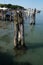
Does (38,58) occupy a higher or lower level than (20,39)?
lower

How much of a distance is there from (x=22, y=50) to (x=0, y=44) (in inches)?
153

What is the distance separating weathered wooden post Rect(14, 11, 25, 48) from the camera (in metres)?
17.9

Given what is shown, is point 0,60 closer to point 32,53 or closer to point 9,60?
point 9,60

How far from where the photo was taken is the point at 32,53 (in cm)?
1769

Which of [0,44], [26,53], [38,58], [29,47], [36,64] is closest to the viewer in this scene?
[36,64]

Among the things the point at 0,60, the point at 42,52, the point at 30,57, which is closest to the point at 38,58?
the point at 30,57

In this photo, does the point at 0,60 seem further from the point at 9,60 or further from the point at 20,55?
the point at 20,55

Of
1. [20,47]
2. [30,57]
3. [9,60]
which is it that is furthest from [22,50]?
[9,60]

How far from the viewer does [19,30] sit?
1809 centimetres

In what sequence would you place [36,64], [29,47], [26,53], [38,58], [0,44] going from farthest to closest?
[0,44] < [29,47] < [26,53] < [38,58] < [36,64]

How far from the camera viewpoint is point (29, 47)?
1944cm

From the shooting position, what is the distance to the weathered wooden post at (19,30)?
17891mm

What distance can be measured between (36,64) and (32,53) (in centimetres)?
299

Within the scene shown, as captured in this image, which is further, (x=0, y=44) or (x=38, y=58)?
(x=0, y=44)
